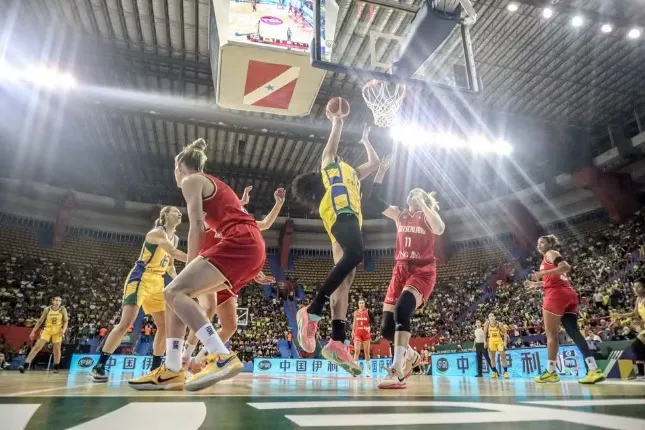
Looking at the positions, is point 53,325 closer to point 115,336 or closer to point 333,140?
point 115,336

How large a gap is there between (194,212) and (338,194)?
4.65 feet

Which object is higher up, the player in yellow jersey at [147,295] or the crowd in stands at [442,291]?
the crowd in stands at [442,291]

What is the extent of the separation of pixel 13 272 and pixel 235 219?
19.4 meters

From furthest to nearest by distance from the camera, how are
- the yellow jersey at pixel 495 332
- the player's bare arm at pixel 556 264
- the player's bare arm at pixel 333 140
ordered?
1. the yellow jersey at pixel 495 332
2. the player's bare arm at pixel 556 264
3. the player's bare arm at pixel 333 140

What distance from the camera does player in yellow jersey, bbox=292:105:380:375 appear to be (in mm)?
3627

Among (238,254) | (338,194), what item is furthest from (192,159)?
(338,194)

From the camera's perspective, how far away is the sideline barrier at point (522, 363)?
363 inches

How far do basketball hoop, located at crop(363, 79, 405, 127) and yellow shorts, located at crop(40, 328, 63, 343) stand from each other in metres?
8.53

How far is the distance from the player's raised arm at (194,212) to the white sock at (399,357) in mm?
2127

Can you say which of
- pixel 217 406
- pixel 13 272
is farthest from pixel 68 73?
pixel 217 406

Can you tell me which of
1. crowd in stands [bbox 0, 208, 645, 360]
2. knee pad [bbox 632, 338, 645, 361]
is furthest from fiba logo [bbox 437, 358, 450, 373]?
knee pad [bbox 632, 338, 645, 361]

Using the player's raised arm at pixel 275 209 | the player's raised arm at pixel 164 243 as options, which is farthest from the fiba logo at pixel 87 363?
the player's raised arm at pixel 275 209

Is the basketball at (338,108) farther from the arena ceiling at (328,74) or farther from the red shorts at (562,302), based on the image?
the arena ceiling at (328,74)

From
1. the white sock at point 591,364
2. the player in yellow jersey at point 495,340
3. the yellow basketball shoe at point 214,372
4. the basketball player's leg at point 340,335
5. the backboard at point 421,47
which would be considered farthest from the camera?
the player in yellow jersey at point 495,340
